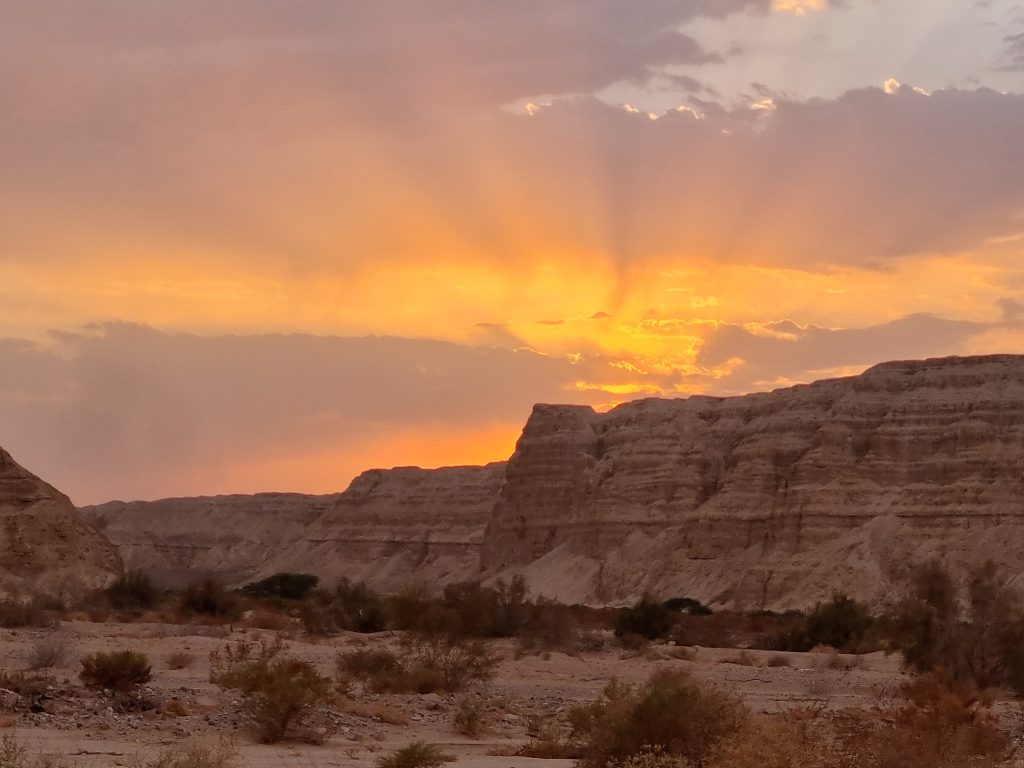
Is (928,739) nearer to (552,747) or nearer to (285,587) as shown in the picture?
(552,747)

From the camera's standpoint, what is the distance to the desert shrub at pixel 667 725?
10750 mm

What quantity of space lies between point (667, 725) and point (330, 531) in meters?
113

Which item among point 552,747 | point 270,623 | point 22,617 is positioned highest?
point 22,617

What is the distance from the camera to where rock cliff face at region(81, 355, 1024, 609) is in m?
65.9

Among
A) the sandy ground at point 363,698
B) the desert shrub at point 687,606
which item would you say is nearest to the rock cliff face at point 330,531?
the desert shrub at point 687,606

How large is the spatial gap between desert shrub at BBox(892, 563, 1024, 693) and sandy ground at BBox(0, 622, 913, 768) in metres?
0.98

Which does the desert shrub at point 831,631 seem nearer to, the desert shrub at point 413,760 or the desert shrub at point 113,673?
the desert shrub at point 113,673

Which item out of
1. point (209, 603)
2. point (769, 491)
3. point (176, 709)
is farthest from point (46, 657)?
point (769, 491)

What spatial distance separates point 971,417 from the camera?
70625 millimetres

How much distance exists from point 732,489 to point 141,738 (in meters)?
65.6

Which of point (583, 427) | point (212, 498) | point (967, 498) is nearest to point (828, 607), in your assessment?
point (967, 498)

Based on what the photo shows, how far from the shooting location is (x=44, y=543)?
151 feet

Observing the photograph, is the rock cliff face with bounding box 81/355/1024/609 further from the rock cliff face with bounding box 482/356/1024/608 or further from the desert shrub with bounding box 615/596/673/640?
the desert shrub with bounding box 615/596/673/640

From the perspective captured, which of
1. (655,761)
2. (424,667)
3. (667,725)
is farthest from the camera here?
(424,667)
